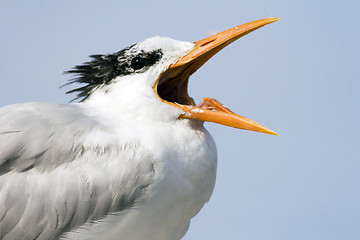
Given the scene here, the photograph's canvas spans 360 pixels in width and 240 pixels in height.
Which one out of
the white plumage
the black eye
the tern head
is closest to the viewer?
the white plumage

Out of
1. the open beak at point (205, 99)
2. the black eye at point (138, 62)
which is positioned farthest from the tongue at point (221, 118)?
the black eye at point (138, 62)

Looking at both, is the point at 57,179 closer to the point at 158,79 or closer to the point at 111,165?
the point at 111,165

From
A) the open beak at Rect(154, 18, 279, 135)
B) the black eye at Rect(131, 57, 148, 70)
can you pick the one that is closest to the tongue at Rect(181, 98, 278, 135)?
the open beak at Rect(154, 18, 279, 135)

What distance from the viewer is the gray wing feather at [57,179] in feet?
17.5

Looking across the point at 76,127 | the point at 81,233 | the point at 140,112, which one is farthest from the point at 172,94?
the point at 81,233

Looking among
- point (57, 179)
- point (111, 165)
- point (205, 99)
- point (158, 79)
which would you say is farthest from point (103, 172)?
point (205, 99)

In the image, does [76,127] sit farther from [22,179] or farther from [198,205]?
[198,205]

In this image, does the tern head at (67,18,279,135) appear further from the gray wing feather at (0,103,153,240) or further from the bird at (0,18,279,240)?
the gray wing feather at (0,103,153,240)

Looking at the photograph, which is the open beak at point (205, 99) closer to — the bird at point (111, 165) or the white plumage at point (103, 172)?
the bird at point (111, 165)

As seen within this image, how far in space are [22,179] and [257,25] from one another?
2081 mm

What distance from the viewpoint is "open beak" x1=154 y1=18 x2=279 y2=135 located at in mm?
5625

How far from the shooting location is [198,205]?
18.3 feet

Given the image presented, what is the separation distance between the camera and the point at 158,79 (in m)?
5.77

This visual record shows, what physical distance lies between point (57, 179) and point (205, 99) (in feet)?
4.06
